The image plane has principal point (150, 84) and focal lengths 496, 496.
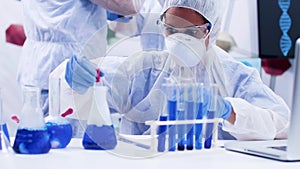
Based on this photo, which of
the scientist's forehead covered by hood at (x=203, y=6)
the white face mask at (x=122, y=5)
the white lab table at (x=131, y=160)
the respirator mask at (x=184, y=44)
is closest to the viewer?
the white lab table at (x=131, y=160)

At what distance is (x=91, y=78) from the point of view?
45.3 inches

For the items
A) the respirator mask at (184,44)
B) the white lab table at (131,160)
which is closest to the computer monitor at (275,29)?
the respirator mask at (184,44)

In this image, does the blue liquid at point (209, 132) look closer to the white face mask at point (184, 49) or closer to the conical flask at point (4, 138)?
the white face mask at point (184, 49)

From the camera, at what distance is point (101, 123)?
1.11 meters

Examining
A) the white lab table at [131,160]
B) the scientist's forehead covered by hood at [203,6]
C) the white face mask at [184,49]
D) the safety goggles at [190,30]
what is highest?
the scientist's forehead covered by hood at [203,6]

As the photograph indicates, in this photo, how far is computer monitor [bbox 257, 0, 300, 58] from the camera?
3.11 meters

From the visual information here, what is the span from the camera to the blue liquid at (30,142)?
1.07m

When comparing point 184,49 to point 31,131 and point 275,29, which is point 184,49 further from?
point 275,29

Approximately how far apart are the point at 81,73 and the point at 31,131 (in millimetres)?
Result: 181

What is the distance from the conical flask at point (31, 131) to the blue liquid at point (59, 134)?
4 cm

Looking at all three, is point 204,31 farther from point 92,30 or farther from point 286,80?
point 286,80

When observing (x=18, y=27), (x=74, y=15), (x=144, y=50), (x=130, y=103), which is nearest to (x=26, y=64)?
(x=74, y=15)

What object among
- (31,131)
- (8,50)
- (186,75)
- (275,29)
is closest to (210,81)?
(186,75)

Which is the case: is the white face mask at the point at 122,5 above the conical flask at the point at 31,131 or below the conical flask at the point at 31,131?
above
